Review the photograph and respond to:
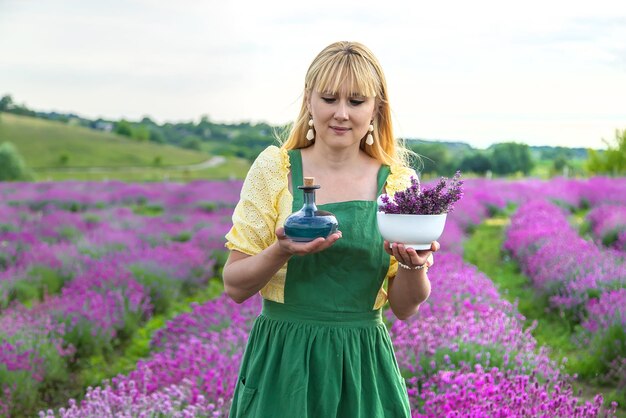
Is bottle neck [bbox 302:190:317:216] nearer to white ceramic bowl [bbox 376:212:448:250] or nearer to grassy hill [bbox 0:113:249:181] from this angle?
white ceramic bowl [bbox 376:212:448:250]

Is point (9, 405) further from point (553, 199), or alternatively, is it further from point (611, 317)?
point (553, 199)

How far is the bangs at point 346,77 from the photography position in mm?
→ 2162

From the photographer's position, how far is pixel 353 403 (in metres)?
2.24

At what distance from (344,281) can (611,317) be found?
140 inches

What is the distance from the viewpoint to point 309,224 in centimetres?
198

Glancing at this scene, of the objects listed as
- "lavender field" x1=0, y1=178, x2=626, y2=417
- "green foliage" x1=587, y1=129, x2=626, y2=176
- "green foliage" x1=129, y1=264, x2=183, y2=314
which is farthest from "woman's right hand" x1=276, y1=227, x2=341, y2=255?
"green foliage" x1=587, y1=129, x2=626, y2=176

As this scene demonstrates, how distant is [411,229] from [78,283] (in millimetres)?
5391

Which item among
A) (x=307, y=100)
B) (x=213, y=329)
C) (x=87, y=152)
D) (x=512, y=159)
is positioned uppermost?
(x=307, y=100)

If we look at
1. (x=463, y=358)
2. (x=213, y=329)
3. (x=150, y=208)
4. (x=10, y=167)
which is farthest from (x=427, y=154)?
(x=10, y=167)

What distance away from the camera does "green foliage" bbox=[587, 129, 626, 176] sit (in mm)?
32469

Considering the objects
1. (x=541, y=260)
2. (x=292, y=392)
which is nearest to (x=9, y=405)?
(x=292, y=392)

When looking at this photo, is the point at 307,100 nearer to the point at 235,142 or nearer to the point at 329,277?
the point at 329,277

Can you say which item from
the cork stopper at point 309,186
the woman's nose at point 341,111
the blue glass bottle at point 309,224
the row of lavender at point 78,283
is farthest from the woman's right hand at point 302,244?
the row of lavender at point 78,283

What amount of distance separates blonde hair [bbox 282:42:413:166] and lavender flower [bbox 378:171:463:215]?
26 cm
